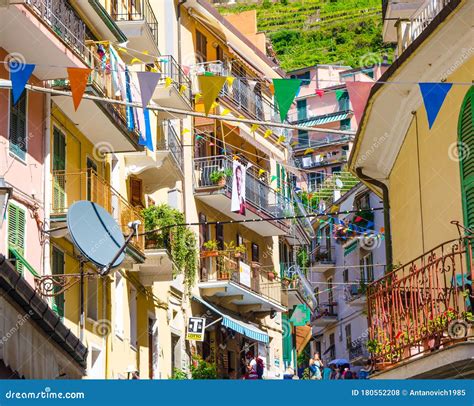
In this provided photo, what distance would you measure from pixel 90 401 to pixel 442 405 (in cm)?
223

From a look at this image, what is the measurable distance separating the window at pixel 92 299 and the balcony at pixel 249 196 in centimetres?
931

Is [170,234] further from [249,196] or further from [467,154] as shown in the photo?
[467,154]

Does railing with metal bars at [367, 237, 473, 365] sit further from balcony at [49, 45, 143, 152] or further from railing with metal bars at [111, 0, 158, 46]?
railing with metal bars at [111, 0, 158, 46]

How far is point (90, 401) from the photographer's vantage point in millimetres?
8008

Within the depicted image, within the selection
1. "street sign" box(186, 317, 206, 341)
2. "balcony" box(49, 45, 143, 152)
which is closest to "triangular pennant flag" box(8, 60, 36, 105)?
"balcony" box(49, 45, 143, 152)

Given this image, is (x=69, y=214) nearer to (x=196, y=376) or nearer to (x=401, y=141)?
(x=401, y=141)

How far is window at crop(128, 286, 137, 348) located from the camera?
29.1m

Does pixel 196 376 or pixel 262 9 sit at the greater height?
Result: pixel 262 9

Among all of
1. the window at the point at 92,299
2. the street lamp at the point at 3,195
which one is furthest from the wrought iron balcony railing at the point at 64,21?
the window at the point at 92,299

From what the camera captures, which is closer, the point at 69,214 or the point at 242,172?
the point at 69,214

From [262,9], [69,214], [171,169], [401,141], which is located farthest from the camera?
[262,9]

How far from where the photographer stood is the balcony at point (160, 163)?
2998cm

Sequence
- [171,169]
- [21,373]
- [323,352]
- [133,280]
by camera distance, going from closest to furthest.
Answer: [21,373] < [133,280] < [171,169] < [323,352]

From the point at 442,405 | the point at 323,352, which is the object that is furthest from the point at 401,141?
the point at 323,352
